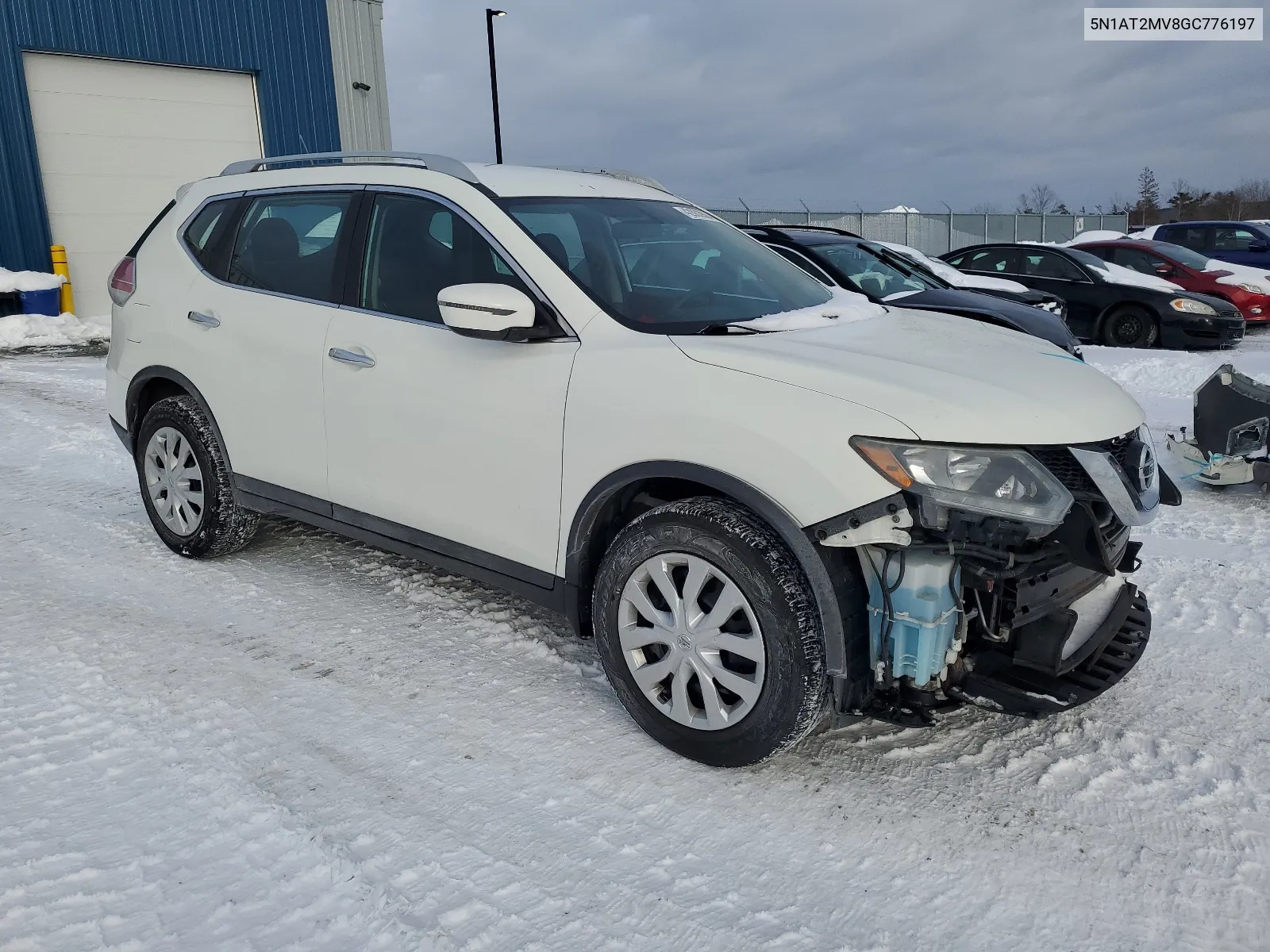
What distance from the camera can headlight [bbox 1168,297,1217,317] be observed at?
37.1 ft

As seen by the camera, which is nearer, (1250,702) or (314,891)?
(314,891)

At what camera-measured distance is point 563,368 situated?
3.13 metres

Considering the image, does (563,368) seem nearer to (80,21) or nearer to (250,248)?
(250,248)

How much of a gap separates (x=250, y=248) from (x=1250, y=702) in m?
4.40

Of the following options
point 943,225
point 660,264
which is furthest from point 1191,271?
point 943,225

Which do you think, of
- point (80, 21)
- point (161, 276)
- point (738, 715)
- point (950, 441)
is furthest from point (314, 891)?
point (80, 21)

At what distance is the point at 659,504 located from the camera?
3205 millimetres

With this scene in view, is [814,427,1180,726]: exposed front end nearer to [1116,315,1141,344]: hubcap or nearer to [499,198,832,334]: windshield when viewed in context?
[499,198,832,334]: windshield

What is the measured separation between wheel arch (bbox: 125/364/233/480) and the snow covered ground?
2.73ft

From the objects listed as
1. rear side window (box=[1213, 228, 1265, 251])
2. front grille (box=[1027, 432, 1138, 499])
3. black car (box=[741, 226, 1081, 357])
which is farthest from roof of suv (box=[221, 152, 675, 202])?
rear side window (box=[1213, 228, 1265, 251])

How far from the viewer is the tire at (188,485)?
4496 mm

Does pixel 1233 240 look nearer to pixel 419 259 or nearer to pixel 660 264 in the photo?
pixel 660 264

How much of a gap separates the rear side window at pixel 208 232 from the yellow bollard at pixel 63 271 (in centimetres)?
1154

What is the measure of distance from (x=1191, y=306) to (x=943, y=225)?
21.3 metres
